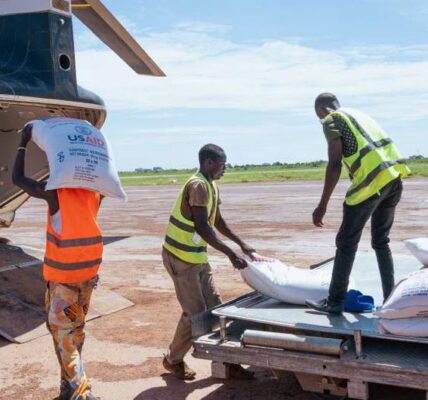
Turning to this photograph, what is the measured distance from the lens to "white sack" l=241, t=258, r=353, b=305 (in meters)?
4.74

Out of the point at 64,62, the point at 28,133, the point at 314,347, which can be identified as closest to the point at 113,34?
the point at 64,62

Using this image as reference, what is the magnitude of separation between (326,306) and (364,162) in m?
1.10

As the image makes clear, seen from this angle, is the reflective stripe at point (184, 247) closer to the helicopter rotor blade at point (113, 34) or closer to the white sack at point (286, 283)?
the white sack at point (286, 283)

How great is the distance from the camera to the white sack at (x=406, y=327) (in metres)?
3.70

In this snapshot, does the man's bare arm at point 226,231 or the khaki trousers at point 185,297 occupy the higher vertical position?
the man's bare arm at point 226,231

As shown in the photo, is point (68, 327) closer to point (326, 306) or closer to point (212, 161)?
point (212, 161)

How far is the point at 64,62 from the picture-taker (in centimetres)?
753

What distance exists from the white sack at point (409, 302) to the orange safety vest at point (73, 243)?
206 centimetres

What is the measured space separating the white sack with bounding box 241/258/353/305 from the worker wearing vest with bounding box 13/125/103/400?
1267 millimetres

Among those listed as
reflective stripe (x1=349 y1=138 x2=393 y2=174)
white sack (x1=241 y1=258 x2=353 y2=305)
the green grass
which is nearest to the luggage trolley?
white sack (x1=241 y1=258 x2=353 y2=305)

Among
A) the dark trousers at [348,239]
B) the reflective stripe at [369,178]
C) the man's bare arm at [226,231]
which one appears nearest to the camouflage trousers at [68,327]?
the man's bare arm at [226,231]

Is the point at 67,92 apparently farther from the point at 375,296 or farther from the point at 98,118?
the point at 375,296

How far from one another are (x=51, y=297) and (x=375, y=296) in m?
2.63

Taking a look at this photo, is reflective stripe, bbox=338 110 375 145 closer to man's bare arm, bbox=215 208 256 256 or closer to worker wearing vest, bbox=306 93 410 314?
worker wearing vest, bbox=306 93 410 314
